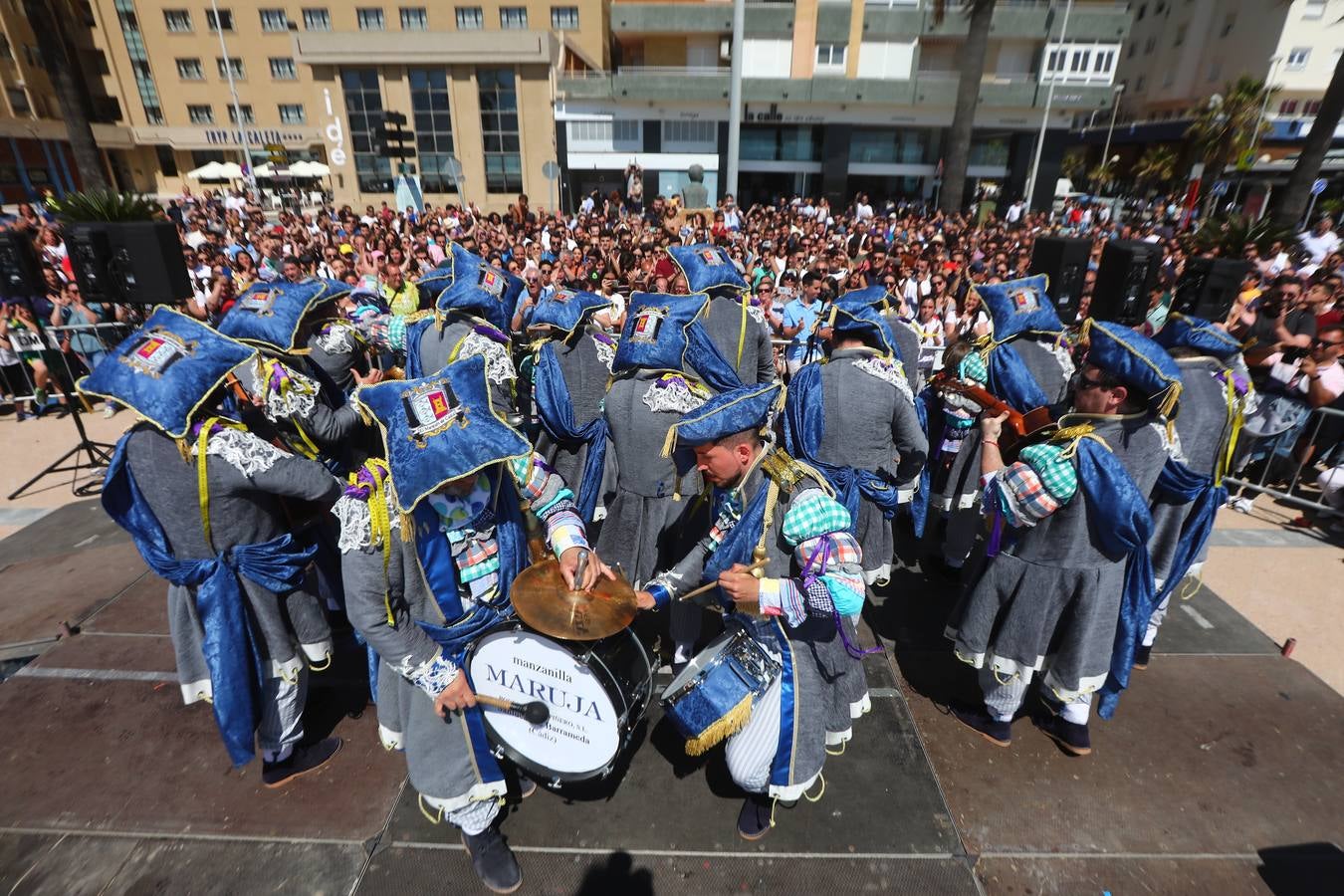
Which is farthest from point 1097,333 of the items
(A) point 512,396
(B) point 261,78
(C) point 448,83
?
(B) point 261,78

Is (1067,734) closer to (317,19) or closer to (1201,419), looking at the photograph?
(1201,419)

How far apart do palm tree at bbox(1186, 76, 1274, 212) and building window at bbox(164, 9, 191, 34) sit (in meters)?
55.7

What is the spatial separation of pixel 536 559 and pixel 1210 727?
401cm

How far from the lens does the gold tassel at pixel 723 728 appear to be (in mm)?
2666

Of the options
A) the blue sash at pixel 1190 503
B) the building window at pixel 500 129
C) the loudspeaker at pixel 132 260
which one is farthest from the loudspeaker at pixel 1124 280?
the building window at pixel 500 129

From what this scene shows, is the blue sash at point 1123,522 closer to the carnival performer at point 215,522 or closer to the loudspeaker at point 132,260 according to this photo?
the carnival performer at point 215,522

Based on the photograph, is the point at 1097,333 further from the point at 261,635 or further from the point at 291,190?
the point at 291,190

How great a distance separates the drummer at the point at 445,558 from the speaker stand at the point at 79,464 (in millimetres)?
6133

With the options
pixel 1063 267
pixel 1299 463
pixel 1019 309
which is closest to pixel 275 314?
pixel 1019 309

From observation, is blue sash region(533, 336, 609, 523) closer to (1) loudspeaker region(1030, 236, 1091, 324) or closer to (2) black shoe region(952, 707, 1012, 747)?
(2) black shoe region(952, 707, 1012, 747)

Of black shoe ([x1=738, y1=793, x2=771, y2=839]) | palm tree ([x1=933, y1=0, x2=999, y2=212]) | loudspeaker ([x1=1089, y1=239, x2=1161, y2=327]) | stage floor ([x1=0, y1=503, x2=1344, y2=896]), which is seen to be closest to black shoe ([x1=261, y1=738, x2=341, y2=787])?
stage floor ([x1=0, y1=503, x2=1344, y2=896])

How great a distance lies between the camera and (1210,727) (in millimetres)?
3713

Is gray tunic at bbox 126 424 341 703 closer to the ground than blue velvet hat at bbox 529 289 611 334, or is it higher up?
closer to the ground

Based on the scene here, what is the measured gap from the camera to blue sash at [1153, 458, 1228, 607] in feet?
11.2
